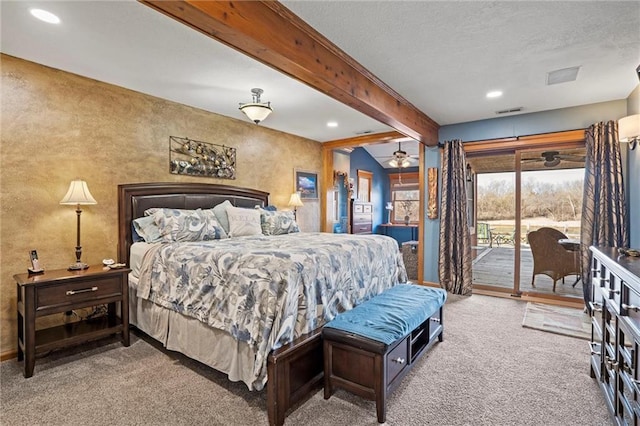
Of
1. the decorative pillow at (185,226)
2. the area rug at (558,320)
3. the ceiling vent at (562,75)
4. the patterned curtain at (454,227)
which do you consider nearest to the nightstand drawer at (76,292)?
the decorative pillow at (185,226)

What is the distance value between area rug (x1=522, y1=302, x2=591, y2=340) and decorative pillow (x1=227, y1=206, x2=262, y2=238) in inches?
131

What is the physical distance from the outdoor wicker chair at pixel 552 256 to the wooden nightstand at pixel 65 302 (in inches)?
209

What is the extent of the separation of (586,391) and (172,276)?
3.31 meters

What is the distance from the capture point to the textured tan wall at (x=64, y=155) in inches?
112

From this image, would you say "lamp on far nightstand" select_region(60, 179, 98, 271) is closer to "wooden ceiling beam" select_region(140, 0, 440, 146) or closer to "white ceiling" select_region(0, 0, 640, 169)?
"white ceiling" select_region(0, 0, 640, 169)

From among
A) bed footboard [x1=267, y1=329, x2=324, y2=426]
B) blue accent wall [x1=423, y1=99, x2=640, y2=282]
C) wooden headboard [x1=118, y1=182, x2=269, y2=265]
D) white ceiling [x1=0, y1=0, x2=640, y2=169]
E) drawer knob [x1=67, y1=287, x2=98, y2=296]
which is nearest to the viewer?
bed footboard [x1=267, y1=329, x2=324, y2=426]

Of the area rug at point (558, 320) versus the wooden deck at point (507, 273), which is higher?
the wooden deck at point (507, 273)

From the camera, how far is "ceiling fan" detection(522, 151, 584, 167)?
14.8 ft

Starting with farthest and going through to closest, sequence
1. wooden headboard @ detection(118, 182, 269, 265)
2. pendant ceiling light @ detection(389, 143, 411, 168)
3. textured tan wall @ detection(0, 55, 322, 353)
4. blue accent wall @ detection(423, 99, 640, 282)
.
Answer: pendant ceiling light @ detection(389, 143, 411, 168)
blue accent wall @ detection(423, 99, 640, 282)
wooden headboard @ detection(118, 182, 269, 265)
textured tan wall @ detection(0, 55, 322, 353)

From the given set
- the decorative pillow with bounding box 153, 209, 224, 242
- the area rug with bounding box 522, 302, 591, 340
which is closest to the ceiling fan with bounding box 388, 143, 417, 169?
the area rug with bounding box 522, 302, 591, 340

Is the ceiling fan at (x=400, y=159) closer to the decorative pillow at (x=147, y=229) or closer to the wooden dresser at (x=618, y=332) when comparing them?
the wooden dresser at (x=618, y=332)

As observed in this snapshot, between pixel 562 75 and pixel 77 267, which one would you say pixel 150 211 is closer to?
pixel 77 267

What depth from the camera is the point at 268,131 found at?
543 centimetres

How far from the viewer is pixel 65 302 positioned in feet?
8.81
